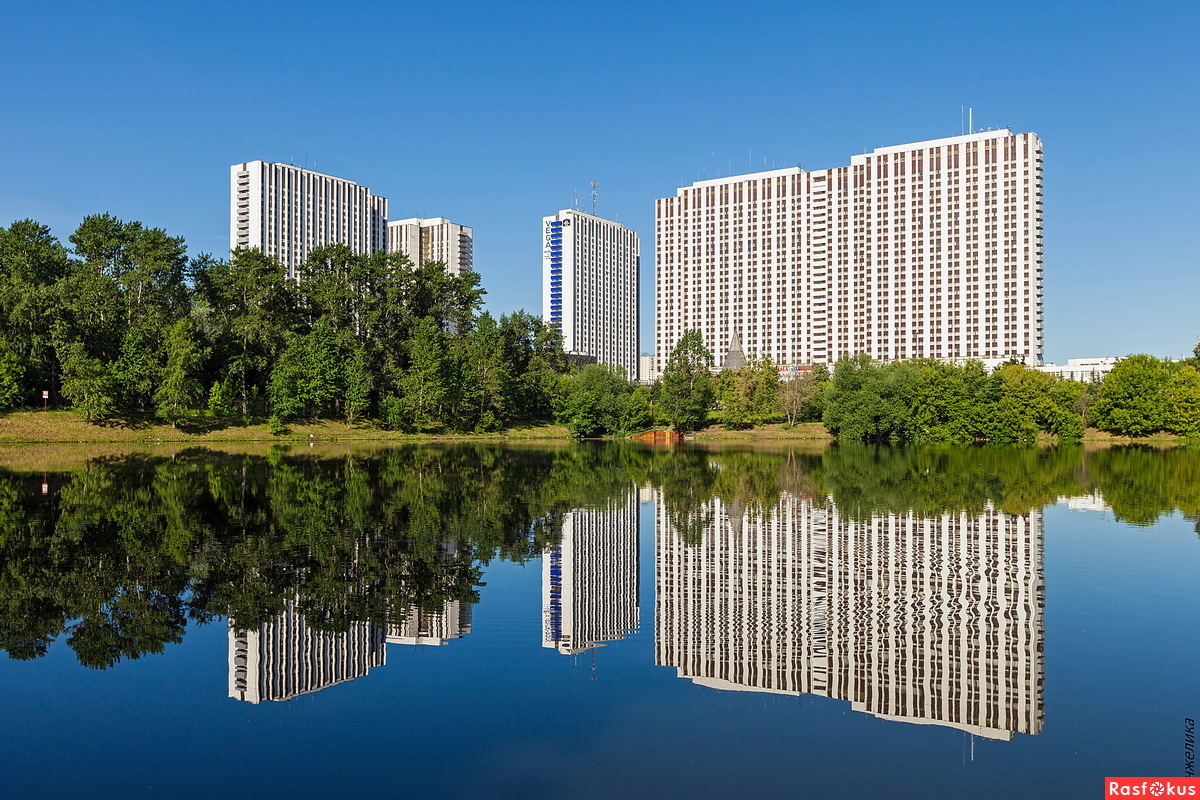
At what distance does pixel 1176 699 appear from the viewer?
9.77m

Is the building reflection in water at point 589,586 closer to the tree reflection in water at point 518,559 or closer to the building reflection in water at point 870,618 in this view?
the tree reflection in water at point 518,559

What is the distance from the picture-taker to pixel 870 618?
12922 millimetres

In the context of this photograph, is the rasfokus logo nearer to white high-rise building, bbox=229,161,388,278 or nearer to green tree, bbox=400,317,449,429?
green tree, bbox=400,317,449,429

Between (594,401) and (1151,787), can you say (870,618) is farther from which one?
(594,401)

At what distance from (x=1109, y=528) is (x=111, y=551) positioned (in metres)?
24.3

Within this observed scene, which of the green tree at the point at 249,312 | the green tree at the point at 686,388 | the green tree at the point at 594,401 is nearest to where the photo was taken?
the green tree at the point at 249,312

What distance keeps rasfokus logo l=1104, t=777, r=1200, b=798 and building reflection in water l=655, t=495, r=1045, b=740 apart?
1234 millimetres

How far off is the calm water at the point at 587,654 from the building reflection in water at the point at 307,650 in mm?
52

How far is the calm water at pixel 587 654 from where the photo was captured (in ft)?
26.1

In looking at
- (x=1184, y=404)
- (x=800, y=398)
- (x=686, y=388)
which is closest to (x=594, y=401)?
(x=686, y=388)

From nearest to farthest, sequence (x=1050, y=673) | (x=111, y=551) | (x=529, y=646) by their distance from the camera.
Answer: (x=1050, y=673), (x=529, y=646), (x=111, y=551)

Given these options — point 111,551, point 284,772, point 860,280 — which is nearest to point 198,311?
point 111,551

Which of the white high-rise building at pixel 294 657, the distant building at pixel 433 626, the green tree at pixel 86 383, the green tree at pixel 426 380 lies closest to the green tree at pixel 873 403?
the green tree at pixel 426 380

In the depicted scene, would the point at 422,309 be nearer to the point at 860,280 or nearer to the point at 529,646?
the point at 529,646
